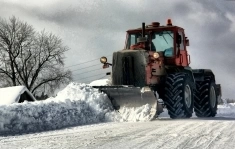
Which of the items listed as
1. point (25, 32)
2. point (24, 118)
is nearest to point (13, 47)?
point (25, 32)

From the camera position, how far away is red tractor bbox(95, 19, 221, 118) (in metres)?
11.6

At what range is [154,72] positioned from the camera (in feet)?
39.6

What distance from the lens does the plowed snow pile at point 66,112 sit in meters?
9.44

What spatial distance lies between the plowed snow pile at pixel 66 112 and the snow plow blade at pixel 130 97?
150mm

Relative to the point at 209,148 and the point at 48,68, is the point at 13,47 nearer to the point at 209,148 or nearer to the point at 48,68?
the point at 48,68

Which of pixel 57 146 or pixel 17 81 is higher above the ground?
pixel 17 81

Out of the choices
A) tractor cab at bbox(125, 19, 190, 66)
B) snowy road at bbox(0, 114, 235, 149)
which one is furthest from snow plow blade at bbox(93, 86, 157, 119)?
snowy road at bbox(0, 114, 235, 149)

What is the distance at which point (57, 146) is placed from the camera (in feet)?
20.6

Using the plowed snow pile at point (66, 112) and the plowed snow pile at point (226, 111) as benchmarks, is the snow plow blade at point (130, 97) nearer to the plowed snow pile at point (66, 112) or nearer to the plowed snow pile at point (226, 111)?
the plowed snow pile at point (66, 112)

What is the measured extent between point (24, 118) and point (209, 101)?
23.1 ft

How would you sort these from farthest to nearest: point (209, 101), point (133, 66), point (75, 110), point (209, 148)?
point (209, 101)
point (133, 66)
point (75, 110)
point (209, 148)

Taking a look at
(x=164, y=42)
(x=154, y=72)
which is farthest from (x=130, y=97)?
(x=164, y=42)

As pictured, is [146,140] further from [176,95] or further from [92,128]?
[176,95]

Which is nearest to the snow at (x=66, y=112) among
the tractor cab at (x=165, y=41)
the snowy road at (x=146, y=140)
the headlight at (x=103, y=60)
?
the headlight at (x=103, y=60)
